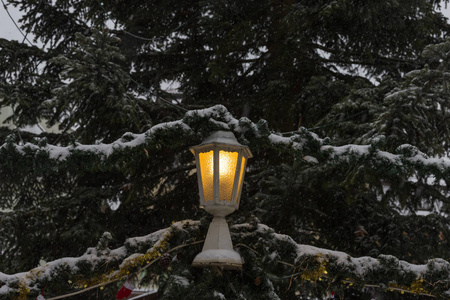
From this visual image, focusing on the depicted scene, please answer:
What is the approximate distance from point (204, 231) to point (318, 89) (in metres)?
4.86

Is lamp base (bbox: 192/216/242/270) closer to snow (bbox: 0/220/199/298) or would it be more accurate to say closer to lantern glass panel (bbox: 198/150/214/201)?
lantern glass panel (bbox: 198/150/214/201)

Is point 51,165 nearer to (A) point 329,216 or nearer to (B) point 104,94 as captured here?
(B) point 104,94

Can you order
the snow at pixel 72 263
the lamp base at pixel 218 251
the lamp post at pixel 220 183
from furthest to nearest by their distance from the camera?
the lamp post at pixel 220 183
the lamp base at pixel 218 251
the snow at pixel 72 263

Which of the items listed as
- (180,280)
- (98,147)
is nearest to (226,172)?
(180,280)

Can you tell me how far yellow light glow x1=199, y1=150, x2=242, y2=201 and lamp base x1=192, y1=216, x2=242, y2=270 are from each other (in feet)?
0.49

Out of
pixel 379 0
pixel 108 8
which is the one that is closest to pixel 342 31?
pixel 379 0

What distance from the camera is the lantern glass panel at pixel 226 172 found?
3.21m

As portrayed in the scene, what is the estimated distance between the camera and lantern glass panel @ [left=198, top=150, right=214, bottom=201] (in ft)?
10.6

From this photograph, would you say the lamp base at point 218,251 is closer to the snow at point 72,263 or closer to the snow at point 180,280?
the snow at point 180,280

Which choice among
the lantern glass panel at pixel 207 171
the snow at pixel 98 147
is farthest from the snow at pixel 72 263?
the snow at pixel 98 147

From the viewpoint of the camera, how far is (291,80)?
8812mm

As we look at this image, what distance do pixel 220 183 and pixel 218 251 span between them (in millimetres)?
413

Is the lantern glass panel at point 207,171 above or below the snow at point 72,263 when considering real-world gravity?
above

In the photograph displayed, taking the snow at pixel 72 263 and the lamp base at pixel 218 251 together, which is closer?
the snow at pixel 72 263
